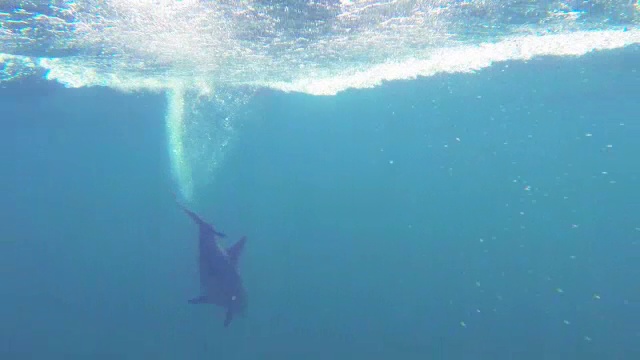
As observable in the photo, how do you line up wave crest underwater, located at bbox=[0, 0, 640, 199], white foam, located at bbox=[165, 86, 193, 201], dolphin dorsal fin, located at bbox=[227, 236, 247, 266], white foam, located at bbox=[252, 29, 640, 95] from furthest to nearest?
white foam, located at bbox=[165, 86, 193, 201] < white foam, located at bbox=[252, 29, 640, 95] < wave crest underwater, located at bbox=[0, 0, 640, 199] < dolphin dorsal fin, located at bbox=[227, 236, 247, 266]

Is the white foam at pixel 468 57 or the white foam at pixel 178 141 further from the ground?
the white foam at pixel 468 57

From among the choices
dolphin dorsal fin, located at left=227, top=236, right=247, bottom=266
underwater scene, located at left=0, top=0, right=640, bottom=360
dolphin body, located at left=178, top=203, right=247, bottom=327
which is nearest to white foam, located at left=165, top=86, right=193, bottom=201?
underwater scene, located at left=0, top=0, right=640, bottom=360

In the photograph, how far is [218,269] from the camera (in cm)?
A: 987

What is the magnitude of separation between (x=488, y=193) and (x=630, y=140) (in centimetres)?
3226

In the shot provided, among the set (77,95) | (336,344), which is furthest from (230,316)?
(77,95)

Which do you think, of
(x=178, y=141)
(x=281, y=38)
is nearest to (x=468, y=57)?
(x=281, y=38)

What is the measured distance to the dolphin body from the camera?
31.4 ft

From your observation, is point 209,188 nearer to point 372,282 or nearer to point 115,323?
point 115,323

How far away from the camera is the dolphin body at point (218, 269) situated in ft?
31.4

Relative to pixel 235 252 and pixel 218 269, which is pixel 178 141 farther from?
pixel 218 269

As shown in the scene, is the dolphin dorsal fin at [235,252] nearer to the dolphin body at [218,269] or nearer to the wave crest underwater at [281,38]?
the dolphin body at [218,269]

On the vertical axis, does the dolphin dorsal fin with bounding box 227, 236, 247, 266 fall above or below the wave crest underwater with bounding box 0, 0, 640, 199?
below

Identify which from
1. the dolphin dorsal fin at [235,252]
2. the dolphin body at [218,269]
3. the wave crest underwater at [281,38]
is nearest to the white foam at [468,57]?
the wave crest underwater at [281,38]

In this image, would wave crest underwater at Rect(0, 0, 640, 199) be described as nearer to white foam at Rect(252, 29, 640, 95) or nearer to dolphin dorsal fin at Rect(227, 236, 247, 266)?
white foam at Rect(252, 29, 640, 95)
